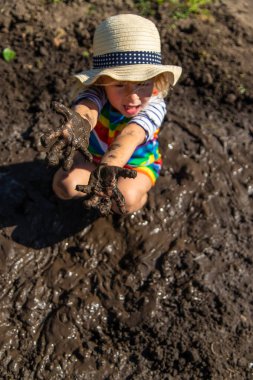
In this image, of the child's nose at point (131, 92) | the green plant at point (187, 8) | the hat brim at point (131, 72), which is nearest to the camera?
the hat brim at point (131, 72)

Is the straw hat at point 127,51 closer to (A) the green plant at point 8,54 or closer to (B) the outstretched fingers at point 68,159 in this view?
(B) the outstretched fingers at point 68,159

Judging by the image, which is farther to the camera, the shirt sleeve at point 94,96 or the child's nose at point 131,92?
the shirt sleeve at point 94,96

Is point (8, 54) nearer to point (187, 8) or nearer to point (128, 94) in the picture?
point (187, 8)

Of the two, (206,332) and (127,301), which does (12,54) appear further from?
(206,332)

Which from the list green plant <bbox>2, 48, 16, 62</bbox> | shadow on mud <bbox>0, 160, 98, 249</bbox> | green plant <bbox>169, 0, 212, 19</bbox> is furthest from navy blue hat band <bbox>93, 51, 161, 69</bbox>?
green plant <bbox>169, 0, 212, 19</bbox>

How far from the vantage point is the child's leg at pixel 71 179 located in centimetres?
285

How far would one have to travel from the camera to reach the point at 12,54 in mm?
3648

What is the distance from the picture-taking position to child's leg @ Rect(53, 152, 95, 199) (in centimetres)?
285

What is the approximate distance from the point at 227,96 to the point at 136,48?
1.25 metres

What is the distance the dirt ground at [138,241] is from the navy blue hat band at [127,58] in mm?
827

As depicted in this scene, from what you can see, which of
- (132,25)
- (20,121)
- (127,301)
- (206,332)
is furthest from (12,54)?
(206,332)

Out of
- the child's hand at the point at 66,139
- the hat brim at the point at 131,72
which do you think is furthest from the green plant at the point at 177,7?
the child's hand at the point at 66,139

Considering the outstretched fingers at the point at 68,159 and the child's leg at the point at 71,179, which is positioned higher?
the outstretched fingers at the point at 68,159

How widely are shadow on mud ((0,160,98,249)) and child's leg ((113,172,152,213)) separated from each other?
0.77ft
